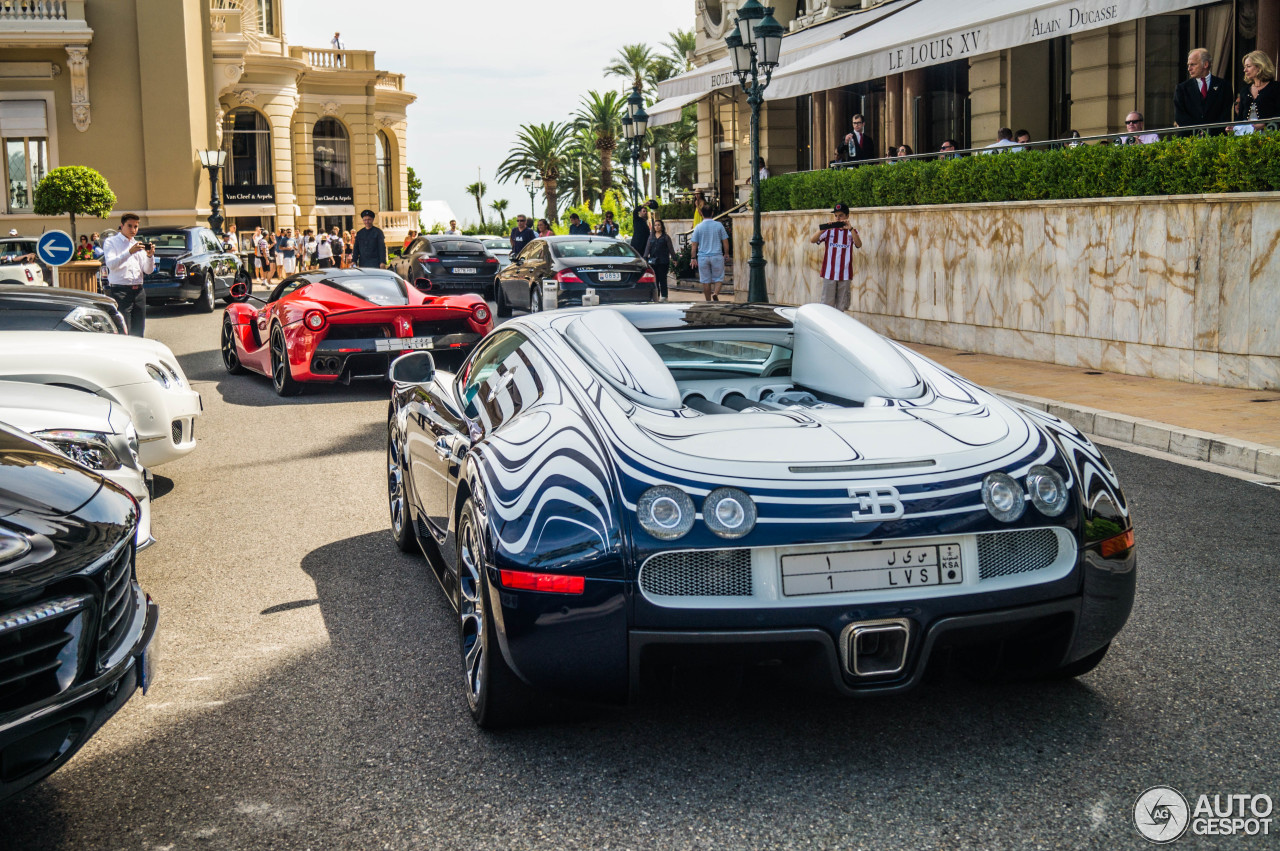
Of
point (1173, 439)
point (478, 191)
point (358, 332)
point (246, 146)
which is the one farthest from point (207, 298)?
point (478, 191)

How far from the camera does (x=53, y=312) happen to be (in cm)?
1028

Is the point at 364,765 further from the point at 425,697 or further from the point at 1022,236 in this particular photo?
the point at 1022,236

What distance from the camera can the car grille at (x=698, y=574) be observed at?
3338 millimetres

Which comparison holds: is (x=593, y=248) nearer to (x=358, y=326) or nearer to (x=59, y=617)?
(x=358, y=326)

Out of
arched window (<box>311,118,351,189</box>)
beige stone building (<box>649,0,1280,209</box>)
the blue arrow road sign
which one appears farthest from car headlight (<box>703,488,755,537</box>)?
arched window (<box>311,118,351,189</box>)

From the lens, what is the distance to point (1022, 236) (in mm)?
14078

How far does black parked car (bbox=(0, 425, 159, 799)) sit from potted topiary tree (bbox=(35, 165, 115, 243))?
116ft

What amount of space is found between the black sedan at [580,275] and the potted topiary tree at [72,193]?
68.4ft

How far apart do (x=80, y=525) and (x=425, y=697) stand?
4.65ft

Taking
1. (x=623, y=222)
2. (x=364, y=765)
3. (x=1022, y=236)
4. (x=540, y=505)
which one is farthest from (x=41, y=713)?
(x=623, y=222)

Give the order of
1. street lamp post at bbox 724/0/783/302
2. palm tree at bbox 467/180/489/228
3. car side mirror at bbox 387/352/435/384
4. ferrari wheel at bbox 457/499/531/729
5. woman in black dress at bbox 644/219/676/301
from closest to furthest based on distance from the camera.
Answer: ferrari wheel at bbox 457/499/531/729
car side mirror at bbox 387/352/435/384
street lamp post at bbox 724/0/783/302
woman in black dress at bbox 644/219/676/301
palm tree at bbox 467/180/489/228

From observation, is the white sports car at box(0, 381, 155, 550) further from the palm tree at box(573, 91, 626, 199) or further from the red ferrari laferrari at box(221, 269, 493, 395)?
the palm tree at box(573, 91, 626, 199)

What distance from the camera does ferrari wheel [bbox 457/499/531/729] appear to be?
365 cm

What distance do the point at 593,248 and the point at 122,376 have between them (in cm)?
1281
